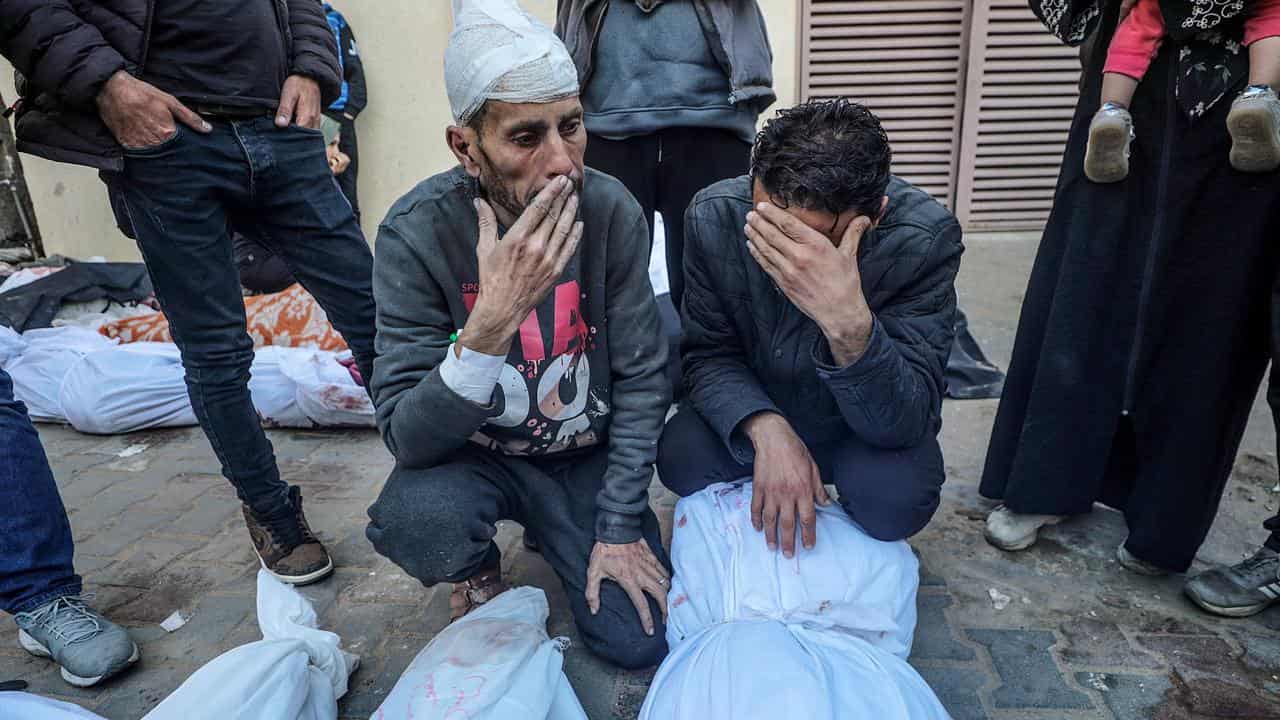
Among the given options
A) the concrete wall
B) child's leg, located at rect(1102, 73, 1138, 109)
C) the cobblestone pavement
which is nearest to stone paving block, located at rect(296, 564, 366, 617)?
the cobblestone pavement

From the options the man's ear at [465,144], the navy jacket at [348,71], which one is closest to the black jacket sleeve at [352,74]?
the navy jacket at [348,71]

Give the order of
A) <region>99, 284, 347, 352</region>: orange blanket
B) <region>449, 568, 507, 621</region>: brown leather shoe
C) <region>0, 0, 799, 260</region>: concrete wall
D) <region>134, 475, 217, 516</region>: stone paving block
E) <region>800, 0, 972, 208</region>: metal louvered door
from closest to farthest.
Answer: <region>449, 568, 507, 621</region>: brown leather shoe → <region>134, 475, 217, 516</region>: stone paving block → <region>99, 284, 347, 352</region>: orange blanket → <region>0, 0, 799, 260</region>: concrete wall → <region>800, 0, 972, 208</region>: metal louvered door

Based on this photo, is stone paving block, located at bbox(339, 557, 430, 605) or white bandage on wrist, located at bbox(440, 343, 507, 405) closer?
white bandage on wrist, located at bbox(440, 343, 507, 405)

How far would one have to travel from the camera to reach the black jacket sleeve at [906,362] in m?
1.63

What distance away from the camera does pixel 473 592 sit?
6.42 feet

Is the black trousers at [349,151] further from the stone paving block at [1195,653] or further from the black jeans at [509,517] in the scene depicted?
the stone paving block at [1195,653]

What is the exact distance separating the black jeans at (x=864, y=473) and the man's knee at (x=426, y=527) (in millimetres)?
535

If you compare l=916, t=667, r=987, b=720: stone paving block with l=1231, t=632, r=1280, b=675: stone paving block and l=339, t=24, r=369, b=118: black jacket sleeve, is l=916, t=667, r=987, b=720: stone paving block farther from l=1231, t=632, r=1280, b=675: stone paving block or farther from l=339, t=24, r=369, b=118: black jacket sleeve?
l=339, t=24, r=369, b=118: black jacket sleeve

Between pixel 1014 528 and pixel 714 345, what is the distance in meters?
1.03

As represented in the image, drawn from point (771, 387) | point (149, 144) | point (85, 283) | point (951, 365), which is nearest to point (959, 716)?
point (771, 387)

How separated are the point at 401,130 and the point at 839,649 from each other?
4.57 m

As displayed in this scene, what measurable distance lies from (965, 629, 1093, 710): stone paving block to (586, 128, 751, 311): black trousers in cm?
135

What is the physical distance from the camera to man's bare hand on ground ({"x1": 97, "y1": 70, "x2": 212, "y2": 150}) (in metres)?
1.78

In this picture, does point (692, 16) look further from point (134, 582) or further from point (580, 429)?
point (134, 582)
